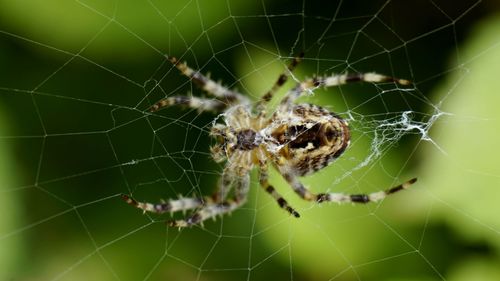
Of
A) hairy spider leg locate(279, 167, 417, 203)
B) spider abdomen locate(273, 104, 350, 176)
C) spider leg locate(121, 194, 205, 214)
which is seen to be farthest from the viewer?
spider leg locate(121, 194, 205, 214)

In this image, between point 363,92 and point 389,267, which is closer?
point 389,267

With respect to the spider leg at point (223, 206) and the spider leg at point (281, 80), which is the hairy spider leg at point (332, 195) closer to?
the spider leg at point (223, 206)

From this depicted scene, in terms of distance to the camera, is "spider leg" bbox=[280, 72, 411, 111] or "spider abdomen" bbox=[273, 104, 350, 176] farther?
"spider leg" bbox=[280, 72, 411, 111]

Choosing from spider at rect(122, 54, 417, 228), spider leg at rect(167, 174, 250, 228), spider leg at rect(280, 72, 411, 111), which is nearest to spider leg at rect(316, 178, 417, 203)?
spider at rect(122, 54, 417, 228)

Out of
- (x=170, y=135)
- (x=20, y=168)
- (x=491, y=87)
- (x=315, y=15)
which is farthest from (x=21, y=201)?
(x=491, y=87)

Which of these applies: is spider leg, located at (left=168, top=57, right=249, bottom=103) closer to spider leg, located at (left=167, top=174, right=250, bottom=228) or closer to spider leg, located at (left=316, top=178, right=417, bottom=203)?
spider leg, located at (left=167, top=174, right=250, bottom=228)

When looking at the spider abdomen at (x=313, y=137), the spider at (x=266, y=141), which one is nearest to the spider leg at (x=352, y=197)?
the spider at (x=266, y=141)

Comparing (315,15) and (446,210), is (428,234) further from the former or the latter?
(315,15)

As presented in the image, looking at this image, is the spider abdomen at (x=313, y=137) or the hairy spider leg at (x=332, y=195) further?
the hairy spider leg at (x=332, y=195)
